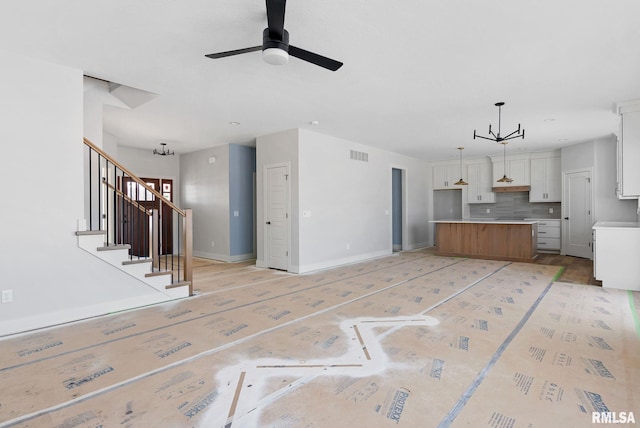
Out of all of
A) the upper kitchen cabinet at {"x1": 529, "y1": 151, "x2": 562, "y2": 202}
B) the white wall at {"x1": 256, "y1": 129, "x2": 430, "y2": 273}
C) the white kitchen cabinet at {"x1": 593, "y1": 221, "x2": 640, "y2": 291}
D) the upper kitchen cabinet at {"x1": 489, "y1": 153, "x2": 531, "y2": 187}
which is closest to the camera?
the white kitchen cabinet at {"x1": 593, "y1": 221, "x2": 640, "y2": 291}

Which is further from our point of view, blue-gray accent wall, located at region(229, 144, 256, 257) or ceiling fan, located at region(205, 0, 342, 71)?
blue-gray accent wall, located at region(229, 144, 256, 257)

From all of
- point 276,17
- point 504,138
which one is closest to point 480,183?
point 504,138

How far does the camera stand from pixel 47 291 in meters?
3.43

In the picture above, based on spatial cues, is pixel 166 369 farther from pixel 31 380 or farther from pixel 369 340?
pixel 369 340

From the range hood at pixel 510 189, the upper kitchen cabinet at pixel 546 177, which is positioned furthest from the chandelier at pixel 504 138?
the upper kitchen cabinet at pixel 546 177

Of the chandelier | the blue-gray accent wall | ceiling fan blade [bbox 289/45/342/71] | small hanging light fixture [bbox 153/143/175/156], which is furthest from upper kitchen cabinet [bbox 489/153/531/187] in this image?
small hanging light fixture [bbox 153/143/175/156]

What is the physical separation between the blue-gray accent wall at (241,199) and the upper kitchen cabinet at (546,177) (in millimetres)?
7322

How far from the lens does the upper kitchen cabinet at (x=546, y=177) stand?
8.48 m

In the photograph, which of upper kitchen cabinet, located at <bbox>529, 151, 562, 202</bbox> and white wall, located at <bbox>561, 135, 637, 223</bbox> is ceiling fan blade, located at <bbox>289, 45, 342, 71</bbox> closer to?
white wall, located at <bbox>561, 135, 637, 223</bbox>

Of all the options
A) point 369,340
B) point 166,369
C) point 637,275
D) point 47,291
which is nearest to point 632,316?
point 637,275

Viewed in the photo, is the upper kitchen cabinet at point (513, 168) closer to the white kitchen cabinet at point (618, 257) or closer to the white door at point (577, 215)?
the white door at point (577, 215)

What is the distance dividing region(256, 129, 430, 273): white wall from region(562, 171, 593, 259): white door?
13.7 feet

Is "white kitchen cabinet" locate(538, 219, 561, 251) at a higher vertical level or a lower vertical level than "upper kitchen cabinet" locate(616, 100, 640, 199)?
lower

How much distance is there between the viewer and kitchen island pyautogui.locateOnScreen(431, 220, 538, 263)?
24.3 feet
